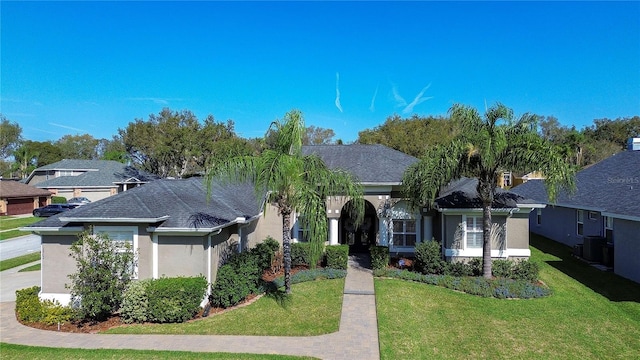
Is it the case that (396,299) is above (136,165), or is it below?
below

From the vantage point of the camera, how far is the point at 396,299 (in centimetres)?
1204

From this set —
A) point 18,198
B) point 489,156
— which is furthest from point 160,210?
point 18,198

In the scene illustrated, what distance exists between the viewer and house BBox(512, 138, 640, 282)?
14328 mm

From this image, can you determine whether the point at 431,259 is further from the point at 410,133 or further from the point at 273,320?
the point at 410,133

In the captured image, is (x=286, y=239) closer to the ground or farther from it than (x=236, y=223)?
closer to the ground

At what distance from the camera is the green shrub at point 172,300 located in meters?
10.4

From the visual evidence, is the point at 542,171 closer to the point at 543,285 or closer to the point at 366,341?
the point at 543,285

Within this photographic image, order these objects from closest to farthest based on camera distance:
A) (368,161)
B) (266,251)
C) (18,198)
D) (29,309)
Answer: (29,309) → (266,251) → (368,161) → (18,198)

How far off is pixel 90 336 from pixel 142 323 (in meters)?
1.30

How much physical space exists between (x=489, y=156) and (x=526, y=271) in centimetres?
536

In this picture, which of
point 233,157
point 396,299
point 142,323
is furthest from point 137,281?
point 396,299

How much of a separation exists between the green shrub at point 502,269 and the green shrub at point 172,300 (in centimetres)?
1142

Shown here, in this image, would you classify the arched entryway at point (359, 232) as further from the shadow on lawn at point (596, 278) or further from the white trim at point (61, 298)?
the white trim at point (61, 298)

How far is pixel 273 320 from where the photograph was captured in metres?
10.4
